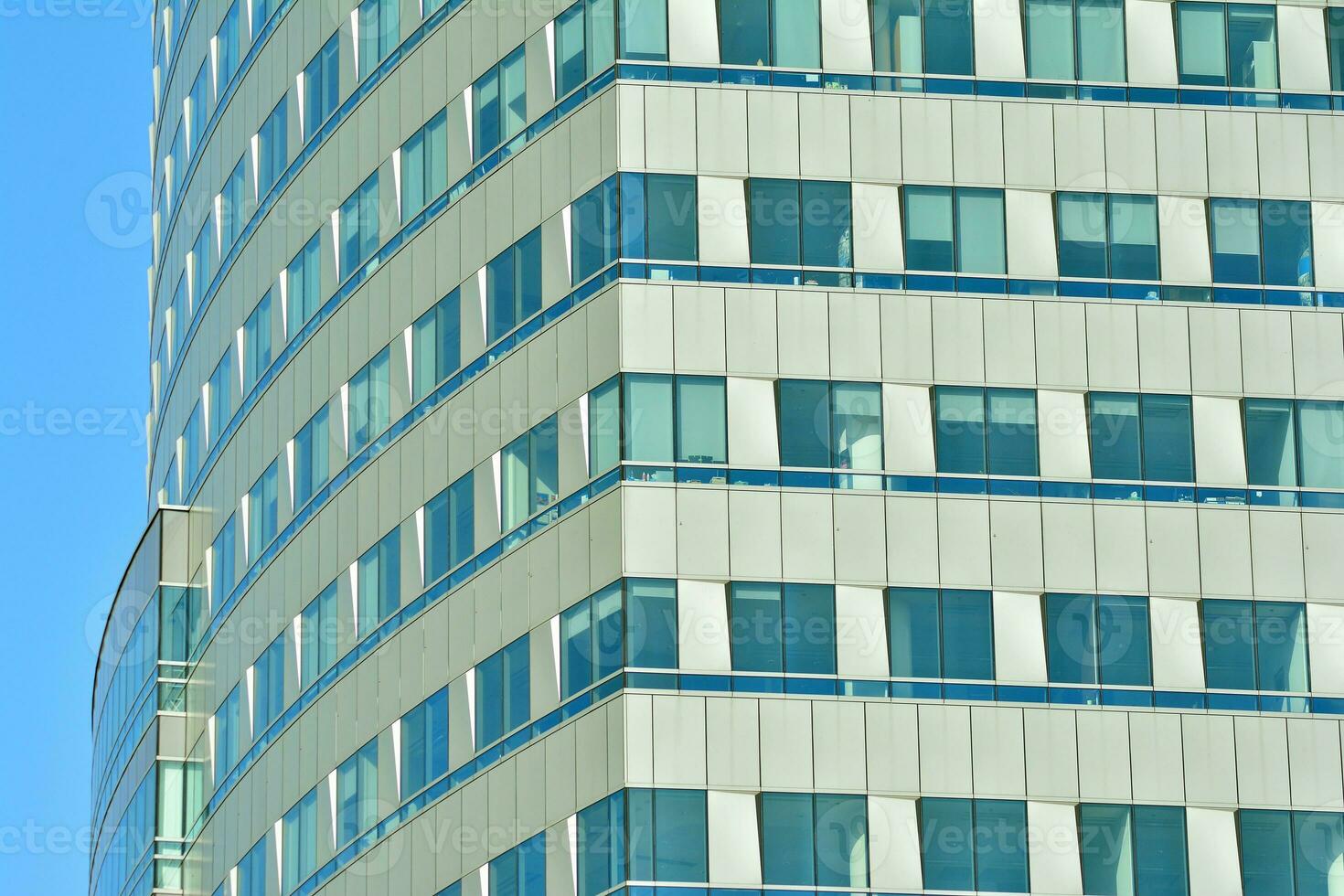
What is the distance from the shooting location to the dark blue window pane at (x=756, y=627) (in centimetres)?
4981

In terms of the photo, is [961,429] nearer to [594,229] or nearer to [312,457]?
[594,229]

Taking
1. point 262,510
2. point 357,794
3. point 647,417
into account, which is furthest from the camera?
point 262,510

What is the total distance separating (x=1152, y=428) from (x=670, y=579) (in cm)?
918

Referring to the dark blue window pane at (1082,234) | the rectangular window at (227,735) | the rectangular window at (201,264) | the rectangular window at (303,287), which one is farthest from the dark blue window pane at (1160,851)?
the rectangular window at (201,264)

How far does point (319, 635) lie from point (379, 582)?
329cm

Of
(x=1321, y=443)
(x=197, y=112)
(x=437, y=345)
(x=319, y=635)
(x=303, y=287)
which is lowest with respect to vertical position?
(x=319, y=635)

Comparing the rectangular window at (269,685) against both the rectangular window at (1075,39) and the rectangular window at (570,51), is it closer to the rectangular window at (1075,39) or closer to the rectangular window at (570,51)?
the rectangular window at (570,51)

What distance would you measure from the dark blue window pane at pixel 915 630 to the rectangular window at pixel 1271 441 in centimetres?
653

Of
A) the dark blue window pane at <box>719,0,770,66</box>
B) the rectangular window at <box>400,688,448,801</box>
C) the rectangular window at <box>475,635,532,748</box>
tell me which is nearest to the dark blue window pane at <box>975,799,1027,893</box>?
the rectangular window at <box>475,635,532,748</box>

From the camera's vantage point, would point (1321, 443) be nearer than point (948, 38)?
Yes

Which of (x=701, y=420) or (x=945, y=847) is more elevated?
(x=701, y=420)

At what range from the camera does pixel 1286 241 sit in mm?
54125

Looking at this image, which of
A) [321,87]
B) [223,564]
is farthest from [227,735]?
[321,87]

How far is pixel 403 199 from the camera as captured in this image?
5947 cm
